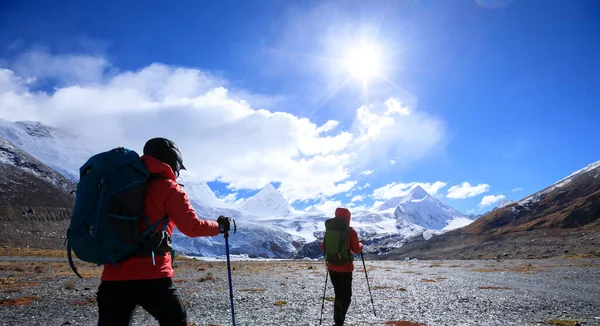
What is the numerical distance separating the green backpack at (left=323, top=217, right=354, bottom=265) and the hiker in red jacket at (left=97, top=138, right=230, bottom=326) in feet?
19.9

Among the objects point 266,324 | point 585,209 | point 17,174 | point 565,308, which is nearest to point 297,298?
point 266,324

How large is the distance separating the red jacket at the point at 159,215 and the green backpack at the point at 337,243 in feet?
20.3

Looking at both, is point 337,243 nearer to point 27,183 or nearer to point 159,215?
point 159,215

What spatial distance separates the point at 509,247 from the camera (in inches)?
3750

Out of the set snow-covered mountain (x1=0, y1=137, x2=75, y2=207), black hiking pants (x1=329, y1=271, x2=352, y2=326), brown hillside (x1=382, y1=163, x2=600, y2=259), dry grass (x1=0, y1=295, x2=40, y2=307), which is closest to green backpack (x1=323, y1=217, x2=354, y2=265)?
black hiking pants (x1=329, y1=271, x2=352, y2=326)

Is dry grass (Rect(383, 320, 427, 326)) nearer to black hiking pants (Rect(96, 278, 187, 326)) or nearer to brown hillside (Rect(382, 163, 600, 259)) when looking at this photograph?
black hiking pants (Rect(96, 278, 187, 326))

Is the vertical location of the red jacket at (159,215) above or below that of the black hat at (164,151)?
below

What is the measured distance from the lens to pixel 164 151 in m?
5.08

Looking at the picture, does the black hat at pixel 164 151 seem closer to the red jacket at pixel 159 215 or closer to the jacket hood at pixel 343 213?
the red jacket at pixel 159 215

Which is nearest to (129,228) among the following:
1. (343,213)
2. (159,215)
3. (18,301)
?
(159,215)

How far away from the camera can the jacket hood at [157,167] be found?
461 cm

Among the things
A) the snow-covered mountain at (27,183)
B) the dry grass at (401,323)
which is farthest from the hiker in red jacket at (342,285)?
the snow-covered mountain at (27,183)

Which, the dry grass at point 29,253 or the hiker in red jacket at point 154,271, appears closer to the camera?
the hiker in red jacket at point 154,271

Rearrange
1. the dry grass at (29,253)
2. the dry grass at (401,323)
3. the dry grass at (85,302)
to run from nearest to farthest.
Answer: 1. the dry grass at (401,323)
2. the dry grass at (85,302)
3. the dry grass at (29,253)
